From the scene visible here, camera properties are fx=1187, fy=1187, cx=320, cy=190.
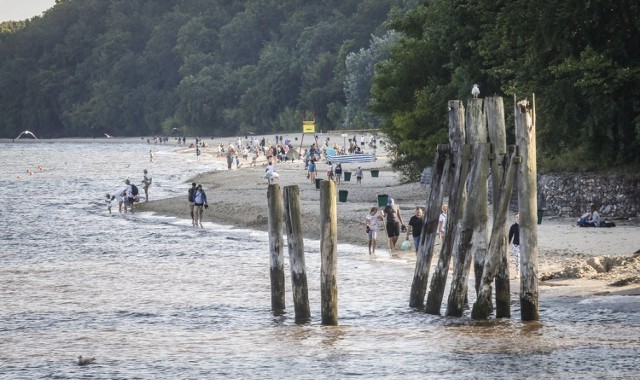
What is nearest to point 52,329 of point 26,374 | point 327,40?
point 26,374

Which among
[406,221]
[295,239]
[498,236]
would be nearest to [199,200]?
[406,221]

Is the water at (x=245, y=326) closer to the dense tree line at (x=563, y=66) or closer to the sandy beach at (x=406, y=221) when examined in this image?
the sandy beach at (x=406, y=221)

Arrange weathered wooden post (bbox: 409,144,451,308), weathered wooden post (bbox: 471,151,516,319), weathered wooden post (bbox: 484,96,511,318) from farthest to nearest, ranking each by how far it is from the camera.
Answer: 1. weathered wooden post (bbox: 409,144,451,308)
2. weathered wooden post (bbox: 484,96,511,318)
3. weathered wooden post (bbox: 471,151,516,319)

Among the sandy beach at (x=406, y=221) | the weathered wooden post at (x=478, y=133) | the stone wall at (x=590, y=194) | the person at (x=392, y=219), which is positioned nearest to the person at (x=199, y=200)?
the sandy beach at (x=406, y=221)

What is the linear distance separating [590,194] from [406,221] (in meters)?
6.12

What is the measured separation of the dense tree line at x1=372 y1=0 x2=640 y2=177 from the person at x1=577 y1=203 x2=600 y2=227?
1.95 m

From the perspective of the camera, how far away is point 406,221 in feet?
124

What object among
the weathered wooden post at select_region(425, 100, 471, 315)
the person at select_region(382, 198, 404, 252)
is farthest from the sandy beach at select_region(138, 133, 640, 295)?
the weathered wooden post at select_region(425, 100, 471, 315)

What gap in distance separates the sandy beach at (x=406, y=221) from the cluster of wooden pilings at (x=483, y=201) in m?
3.47

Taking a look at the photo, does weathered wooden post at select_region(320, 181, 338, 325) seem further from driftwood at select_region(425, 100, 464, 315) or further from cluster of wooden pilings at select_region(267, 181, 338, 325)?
driftwood at select_region(425, 100, 464, 315)

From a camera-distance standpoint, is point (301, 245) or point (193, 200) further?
point (193, 200)

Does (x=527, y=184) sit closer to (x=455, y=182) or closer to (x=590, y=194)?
(x=455, y=182)

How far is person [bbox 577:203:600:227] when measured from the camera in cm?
3238

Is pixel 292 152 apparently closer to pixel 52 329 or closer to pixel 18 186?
pixel 18 186
